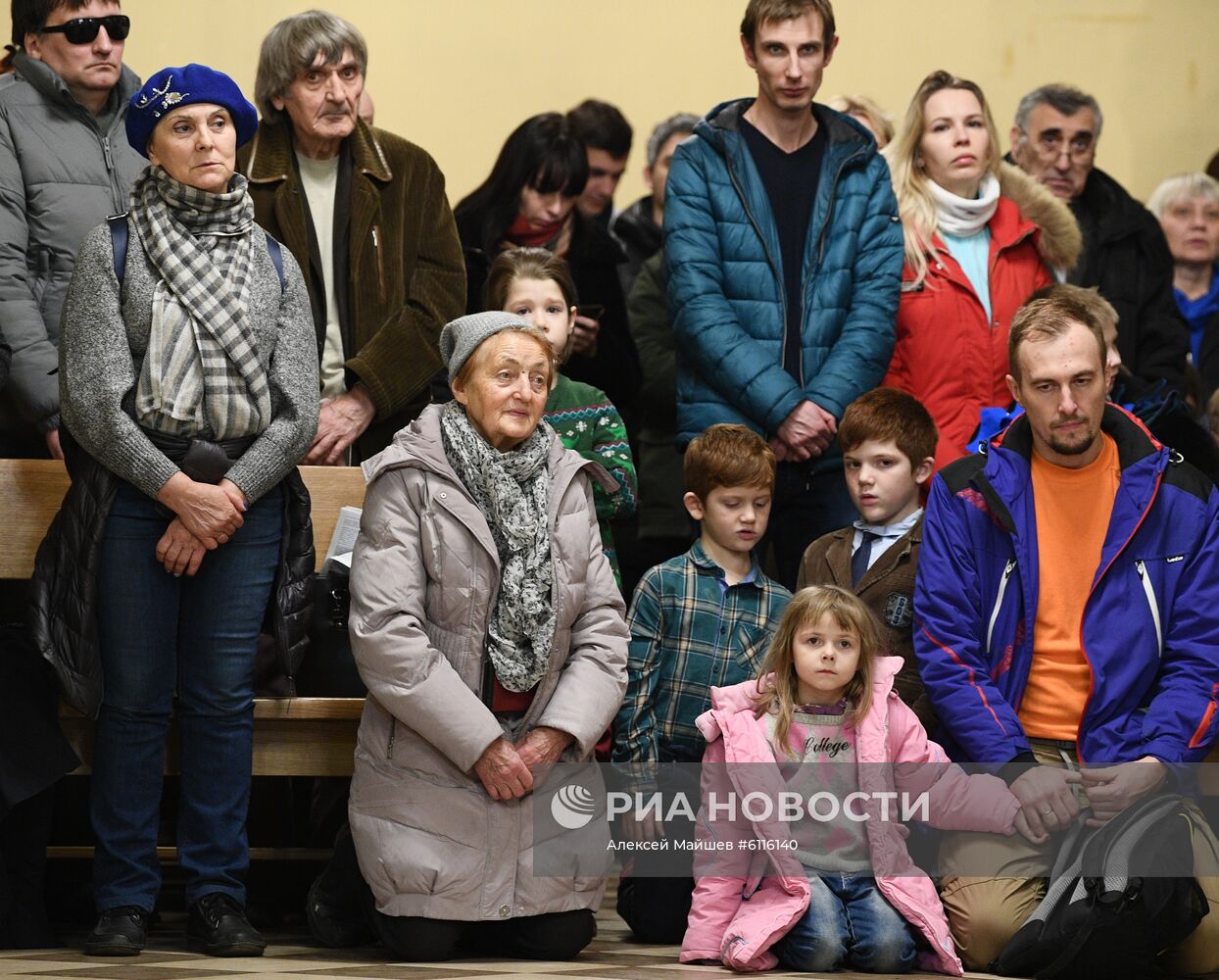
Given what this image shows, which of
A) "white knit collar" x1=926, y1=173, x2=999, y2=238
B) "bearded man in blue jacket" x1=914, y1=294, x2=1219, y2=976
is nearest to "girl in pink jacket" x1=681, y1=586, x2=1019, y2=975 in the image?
"bearded man in blue jacket" x1=914, y1=294, x2=1219, y2=976

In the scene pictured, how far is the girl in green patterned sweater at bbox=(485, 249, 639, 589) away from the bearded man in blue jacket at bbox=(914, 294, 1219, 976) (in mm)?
806

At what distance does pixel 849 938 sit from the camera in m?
3.88

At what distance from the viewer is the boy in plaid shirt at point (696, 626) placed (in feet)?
14.3

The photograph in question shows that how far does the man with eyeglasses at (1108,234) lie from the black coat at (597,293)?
1298 millimetres

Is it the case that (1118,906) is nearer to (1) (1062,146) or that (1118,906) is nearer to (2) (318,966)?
(2) (318,966)

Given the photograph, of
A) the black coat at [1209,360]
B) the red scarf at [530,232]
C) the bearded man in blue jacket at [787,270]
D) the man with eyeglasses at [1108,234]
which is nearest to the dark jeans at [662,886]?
the bearded man in blue jacket at [787,270]

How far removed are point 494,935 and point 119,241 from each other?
1.72 m

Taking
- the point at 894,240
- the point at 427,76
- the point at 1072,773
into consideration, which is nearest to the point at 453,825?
the point at 1072,773

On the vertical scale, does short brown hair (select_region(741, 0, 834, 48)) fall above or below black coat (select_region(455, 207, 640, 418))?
above

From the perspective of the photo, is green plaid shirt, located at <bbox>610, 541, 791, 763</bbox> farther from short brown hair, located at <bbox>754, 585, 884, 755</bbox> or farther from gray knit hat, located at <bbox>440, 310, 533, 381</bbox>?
gray knit hat, located at <bbox>440, 310, 533, 381</bbox>

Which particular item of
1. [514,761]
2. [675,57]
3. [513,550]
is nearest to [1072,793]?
[514,761]

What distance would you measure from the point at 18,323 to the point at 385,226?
3.26 ft

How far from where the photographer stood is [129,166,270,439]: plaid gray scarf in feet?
13.3

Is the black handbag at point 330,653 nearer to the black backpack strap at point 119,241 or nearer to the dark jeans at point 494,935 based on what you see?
the dark jeans at point 494,935
